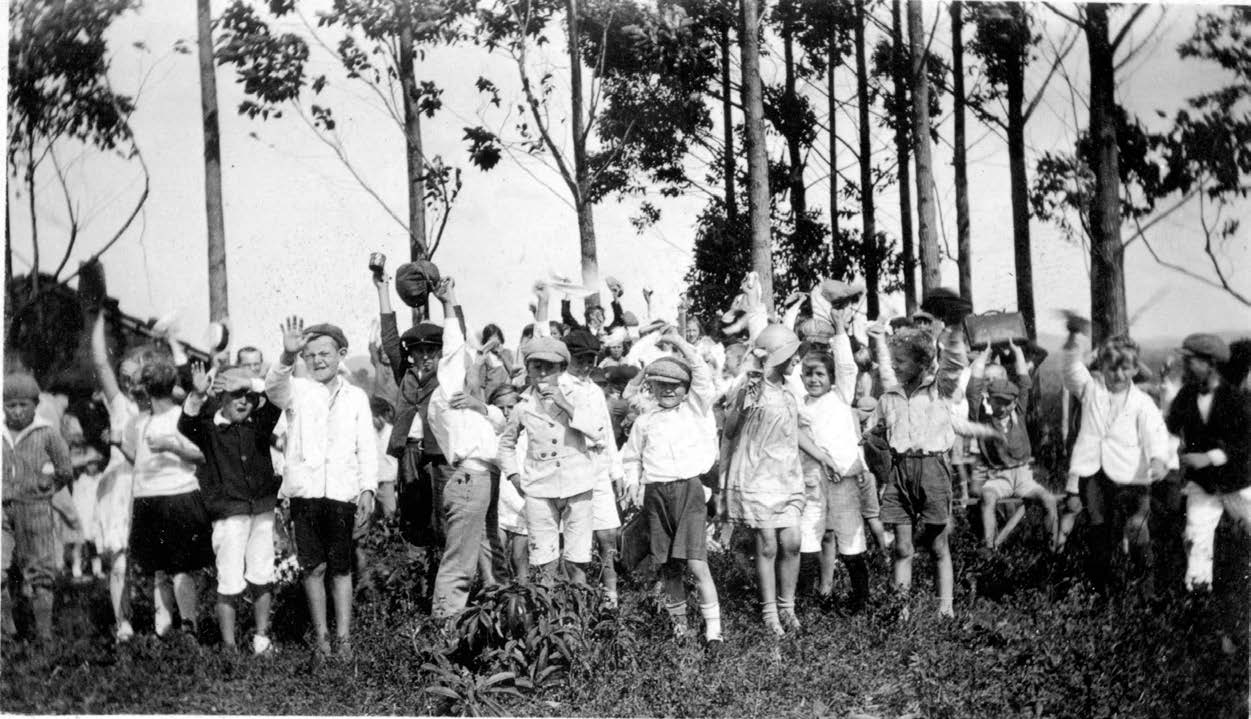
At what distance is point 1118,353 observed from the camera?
6.51m

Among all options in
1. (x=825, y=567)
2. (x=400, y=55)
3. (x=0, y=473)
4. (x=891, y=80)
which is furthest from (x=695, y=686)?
(x=891, y=80)

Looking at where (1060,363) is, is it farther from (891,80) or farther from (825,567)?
(891,80)

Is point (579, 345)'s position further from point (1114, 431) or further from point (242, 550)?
point (1114, 431)

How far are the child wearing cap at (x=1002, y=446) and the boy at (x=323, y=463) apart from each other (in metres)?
4.39

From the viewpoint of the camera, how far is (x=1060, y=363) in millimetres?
6758

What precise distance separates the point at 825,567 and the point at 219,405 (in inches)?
157

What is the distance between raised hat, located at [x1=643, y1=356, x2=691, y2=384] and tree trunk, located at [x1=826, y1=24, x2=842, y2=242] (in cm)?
333

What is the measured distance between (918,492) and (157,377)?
4.65m

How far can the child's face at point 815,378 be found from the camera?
633 centimetres

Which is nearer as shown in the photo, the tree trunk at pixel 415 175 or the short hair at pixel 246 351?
the short hair at pixel 246 351

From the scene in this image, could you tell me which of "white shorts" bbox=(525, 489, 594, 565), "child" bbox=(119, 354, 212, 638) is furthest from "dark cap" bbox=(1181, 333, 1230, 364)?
"child" bbox=(119, 354, 212, 638)

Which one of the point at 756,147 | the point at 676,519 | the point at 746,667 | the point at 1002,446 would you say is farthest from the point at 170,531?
the point at 1002,446

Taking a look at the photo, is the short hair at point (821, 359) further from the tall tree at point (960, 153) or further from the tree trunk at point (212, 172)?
the tree trunk at point (212, 172)

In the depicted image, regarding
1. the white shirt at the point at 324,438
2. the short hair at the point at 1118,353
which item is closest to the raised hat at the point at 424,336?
the white shirt at the point at 324,438
